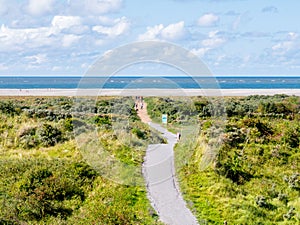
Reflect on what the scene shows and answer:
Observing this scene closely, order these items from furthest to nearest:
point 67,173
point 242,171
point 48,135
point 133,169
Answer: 1. point 48,135
2. point 133,169
3. point 242,171
4. point 67,173

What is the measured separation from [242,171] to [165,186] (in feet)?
11.4

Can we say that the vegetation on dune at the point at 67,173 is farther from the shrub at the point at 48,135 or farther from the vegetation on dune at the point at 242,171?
the vegetation on dune at the point at 242,171

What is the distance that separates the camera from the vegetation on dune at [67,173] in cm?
1424

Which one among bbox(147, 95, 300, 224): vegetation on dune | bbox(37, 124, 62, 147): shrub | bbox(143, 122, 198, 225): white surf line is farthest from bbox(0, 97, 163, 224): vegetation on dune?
bbox(147, 95, 300, 224): vegetation on dune

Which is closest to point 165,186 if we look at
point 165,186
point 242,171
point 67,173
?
Answer: point 165,186

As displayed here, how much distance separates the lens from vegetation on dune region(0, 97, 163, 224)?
14242 millimetres

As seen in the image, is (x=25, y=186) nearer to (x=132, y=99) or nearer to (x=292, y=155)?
(x=292, y=155)

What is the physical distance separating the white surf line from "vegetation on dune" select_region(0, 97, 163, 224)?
38 cm

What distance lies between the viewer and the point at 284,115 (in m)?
29.2

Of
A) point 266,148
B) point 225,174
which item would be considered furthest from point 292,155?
point 225,174

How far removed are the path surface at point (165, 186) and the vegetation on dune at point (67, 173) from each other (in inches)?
15.4

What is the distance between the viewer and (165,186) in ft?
56.2

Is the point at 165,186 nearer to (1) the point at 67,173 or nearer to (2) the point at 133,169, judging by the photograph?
(2) the point at 133,169

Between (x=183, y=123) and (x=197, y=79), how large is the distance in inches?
340
